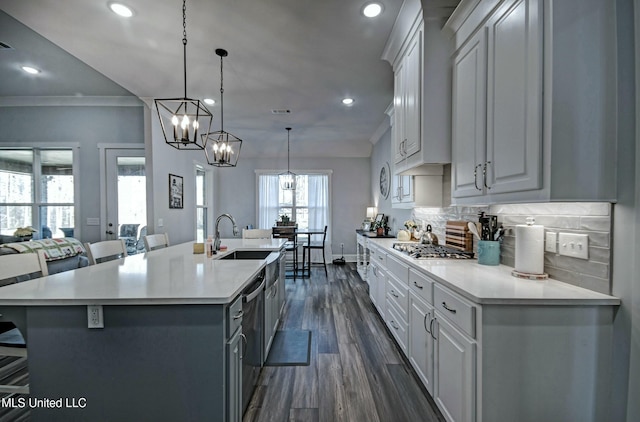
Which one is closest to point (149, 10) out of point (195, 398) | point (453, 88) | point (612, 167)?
point (453, 88)

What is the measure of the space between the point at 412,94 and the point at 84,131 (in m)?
4.87

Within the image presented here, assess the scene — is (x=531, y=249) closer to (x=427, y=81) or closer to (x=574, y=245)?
(x=574, y=245)

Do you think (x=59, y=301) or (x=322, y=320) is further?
(x=322, y=320)

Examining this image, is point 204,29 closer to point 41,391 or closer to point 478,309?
point 41,391

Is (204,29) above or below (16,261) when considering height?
above

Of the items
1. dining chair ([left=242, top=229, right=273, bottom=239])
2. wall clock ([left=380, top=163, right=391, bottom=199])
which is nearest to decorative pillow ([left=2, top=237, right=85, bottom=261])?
dining chair ([left=242, top=229, right=273, bottom=239])

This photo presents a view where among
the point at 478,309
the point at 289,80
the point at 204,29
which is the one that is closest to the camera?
the point at 478,309

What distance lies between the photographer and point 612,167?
3.58 feet

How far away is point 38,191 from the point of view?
410 centimetres

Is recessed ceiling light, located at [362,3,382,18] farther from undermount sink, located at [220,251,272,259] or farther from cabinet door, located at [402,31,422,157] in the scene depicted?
undermount sink, located at [220,251,272,259]

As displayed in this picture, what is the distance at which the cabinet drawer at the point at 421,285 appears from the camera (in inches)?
66.0

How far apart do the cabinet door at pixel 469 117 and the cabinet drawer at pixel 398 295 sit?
2.95 ft

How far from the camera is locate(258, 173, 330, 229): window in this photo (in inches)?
260

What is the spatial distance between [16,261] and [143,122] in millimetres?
3167
